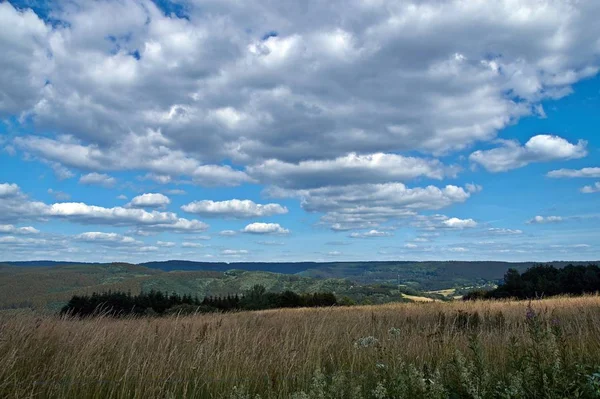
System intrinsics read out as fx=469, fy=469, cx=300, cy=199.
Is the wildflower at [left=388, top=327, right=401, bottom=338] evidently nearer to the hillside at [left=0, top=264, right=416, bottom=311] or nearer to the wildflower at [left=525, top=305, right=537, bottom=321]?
the wildflower at [left=525, top=305, right=537, bottom=321]

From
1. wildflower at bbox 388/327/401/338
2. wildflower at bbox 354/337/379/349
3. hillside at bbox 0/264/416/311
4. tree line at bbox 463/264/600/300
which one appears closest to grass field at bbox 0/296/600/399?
wildflower at bbox 354/337/379/349

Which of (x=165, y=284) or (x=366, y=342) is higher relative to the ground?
(x=366, y=342)

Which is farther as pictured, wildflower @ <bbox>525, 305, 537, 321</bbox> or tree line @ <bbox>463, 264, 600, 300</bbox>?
tree line @ <bbox>463, 264, 600, 300</bbox>

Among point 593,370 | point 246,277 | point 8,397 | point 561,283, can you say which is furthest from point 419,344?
point 246,277

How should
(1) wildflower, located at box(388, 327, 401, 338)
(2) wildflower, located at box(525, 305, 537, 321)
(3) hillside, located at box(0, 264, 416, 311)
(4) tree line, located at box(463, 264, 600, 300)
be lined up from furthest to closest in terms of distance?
(3) hillside, located at box(0, 264, 416, 311) < (4) tree line, located at box(463, 264, 600, 300) < (1) wildflower, located at box(388, 327, 401, 338) < (2) wildflower, located at box(525, 305, 537, 321)

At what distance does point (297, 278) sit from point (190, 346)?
5117 inches

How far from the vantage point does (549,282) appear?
176 feet

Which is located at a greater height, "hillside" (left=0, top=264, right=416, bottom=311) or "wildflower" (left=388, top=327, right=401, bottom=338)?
"wildflower" (left=388, top=327, right=401, bottom=338)

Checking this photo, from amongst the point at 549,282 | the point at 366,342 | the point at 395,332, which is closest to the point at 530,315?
the point at 366,342

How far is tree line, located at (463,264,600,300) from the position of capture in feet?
169

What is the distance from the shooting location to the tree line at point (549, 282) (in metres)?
51.5

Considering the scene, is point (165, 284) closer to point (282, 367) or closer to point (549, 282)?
point (549, 282)

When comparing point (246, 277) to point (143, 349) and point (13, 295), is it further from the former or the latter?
point (143, 349)

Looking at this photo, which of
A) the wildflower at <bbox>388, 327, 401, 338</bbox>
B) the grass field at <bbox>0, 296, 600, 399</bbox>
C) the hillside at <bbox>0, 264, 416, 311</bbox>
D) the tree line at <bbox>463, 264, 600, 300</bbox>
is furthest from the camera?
the hillside at <bbox>0, 264, 416, 311</bbox>
